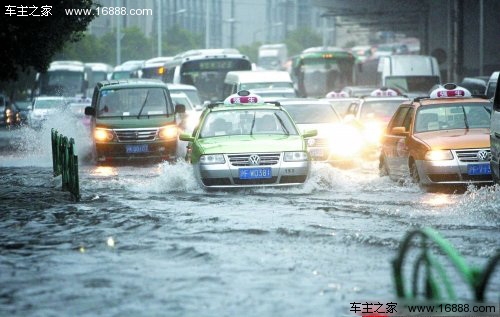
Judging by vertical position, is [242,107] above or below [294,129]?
above

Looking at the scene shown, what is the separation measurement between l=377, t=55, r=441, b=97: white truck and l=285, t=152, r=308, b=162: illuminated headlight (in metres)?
26.2

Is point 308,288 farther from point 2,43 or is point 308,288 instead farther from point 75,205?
point 2,43

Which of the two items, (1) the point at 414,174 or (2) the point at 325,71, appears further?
A: (2) the point at 325,71

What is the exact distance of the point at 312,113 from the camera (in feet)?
80.9

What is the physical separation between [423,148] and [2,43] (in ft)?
54.0

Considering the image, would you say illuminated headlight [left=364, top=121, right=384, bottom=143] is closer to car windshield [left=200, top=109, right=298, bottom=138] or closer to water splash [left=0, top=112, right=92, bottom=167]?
water splash [left=0, top=112, right=92, bottom=167]

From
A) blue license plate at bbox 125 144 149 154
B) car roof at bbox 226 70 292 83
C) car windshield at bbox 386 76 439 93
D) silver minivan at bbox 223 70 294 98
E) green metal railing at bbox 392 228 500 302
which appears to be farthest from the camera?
car windshield at bbox 386 76 439 93

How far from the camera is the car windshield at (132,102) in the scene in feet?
87.4

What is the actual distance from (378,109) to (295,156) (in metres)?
11.2

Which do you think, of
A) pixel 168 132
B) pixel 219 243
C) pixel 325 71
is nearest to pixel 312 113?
pixel 168 132

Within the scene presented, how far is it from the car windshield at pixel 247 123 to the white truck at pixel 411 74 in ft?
81.3

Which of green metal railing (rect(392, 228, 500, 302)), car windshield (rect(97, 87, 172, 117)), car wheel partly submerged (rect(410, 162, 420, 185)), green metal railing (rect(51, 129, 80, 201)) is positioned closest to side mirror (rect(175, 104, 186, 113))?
car windshield (rect(97, 87, 172, 117))

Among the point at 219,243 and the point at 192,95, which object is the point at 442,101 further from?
the point at 192,95

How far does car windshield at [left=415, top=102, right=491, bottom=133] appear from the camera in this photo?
18.9 m
